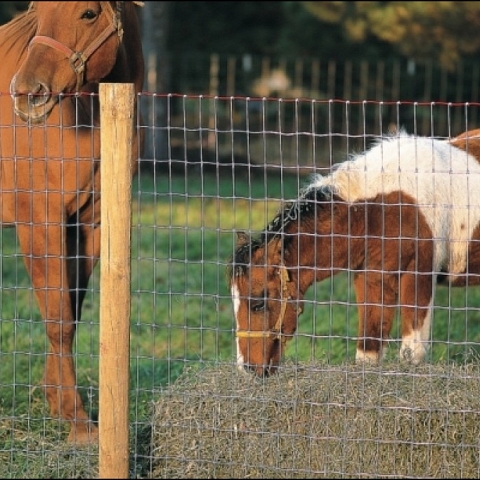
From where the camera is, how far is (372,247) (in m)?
5.80

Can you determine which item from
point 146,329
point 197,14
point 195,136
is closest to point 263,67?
point 197,14

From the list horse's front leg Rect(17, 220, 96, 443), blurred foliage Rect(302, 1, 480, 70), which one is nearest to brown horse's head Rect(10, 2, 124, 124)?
horse's front leg Rect(17, 220, 96, 443)

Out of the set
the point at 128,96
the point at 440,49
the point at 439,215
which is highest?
the point at 440,49

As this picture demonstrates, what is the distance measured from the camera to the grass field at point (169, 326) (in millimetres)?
4875

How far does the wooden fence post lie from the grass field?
11.4 inches

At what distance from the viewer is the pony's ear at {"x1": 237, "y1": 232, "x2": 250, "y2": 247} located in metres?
5.57

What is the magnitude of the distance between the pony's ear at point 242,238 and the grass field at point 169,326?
140 mm

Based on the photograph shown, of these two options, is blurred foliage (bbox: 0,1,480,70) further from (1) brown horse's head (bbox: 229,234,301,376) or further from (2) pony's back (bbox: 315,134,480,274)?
(1) brown horse's head (bbox: 229,234,301,376)

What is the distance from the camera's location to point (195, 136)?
1964 cm

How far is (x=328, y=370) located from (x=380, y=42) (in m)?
18.2

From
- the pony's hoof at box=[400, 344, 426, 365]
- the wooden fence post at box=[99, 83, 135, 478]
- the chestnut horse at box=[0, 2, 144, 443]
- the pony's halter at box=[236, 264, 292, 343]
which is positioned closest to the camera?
the wooden fence post at box=[99, 83, 135, 478]

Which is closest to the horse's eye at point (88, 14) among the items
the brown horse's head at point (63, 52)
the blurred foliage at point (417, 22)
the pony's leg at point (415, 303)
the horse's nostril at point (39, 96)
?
the brown horse's head at point (63, 52)

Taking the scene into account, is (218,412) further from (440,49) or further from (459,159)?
(440,49)

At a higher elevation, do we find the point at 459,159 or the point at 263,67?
the point at 263,67
